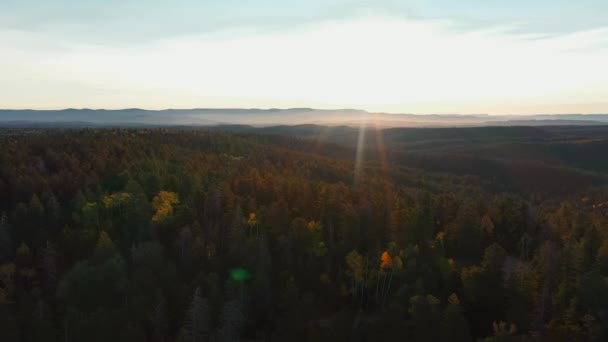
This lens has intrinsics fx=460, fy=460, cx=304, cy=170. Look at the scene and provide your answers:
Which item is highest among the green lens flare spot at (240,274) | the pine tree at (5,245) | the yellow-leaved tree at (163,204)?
the yellow-leaved tree at (163,204)

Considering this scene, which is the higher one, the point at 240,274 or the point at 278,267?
the point at 240,274

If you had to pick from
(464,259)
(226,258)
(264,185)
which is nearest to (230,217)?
(226,258)

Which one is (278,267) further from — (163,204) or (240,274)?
(163,204)

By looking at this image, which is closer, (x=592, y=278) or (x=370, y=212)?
(x=592, y=278)

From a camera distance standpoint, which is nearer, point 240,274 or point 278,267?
point 240,274

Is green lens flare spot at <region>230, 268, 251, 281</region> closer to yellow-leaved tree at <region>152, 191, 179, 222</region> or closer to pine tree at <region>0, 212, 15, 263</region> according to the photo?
yellow-leaved tree at <region>152, 191, 179, 222</region>

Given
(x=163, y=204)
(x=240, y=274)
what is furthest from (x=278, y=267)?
(x=163, y=204)

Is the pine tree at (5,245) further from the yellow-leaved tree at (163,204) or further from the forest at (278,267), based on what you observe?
the yellow-leaved tree at (163,204)

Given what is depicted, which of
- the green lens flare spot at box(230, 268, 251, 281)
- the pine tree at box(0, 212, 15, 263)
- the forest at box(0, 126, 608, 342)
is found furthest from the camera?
the pine tree at box(0, 212, 15, 263)

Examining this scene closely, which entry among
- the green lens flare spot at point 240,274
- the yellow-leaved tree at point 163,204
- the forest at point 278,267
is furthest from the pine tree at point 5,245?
the green lens flare spot at point 240,274

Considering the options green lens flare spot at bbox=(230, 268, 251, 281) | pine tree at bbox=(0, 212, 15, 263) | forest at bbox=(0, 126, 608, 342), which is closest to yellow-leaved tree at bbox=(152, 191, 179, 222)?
forest at bbox=(0, 126, 608, 342)

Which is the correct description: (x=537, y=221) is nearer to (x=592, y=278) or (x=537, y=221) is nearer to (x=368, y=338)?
(x=592, y=278)
